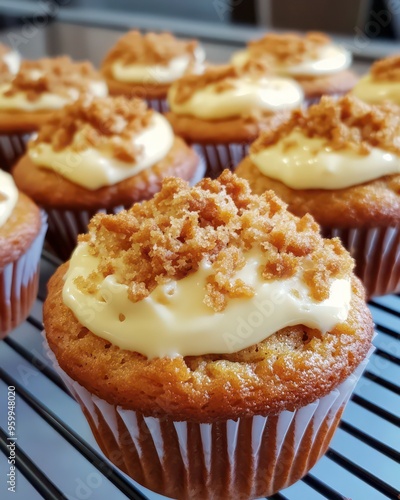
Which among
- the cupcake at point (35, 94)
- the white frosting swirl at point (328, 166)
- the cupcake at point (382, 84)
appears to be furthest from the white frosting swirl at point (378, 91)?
the cupcake at point (35, 94)

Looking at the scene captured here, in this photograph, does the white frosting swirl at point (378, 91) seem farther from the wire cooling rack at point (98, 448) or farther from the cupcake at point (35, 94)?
the cupcake at point (35, 94)

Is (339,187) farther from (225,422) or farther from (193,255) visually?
(225,422)

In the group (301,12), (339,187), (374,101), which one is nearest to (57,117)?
(339,187)

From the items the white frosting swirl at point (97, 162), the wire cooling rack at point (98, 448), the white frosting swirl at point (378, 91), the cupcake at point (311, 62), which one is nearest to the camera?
the wire cooling rack at point (98, 448)

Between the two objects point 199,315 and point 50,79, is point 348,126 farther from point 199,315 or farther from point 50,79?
point 50,79

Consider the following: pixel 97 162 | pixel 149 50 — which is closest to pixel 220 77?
pixel 149 50

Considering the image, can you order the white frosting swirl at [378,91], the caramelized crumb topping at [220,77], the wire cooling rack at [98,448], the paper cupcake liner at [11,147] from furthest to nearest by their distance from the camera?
the paper cupcake liner at [11,147], the caramelized crumb topping at [220,77], the white frosting swirl at [378,91], the wire cooling rack at [98,448]

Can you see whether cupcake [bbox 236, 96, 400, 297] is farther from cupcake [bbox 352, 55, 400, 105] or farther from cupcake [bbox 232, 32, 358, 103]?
cupcake [bbox 232, 32, 358, 103]
